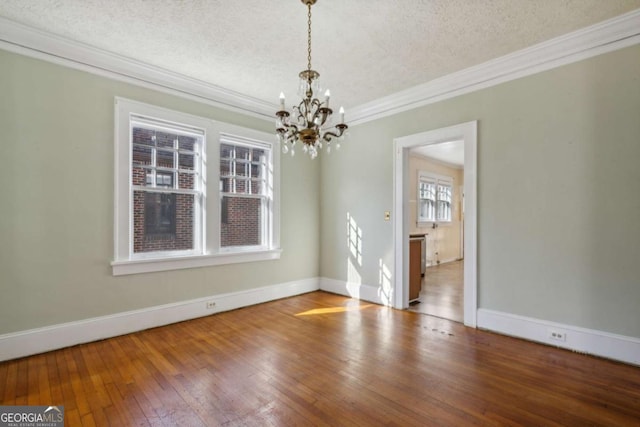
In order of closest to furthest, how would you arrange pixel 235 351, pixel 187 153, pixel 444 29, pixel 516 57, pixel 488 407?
pixel 488 407 < pixel 444 29 < pixel 235 351 < pixel 516 57 < pixel 187 153

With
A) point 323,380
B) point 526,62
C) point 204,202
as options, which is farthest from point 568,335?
point 204,202

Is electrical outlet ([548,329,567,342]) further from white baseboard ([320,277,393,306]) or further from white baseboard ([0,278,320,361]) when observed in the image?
white baseboard ([0,278,320,361])

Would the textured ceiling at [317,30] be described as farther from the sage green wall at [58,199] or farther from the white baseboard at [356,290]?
the white baseboard at [356,290]

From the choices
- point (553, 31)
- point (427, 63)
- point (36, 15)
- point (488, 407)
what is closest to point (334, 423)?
point (488, 407)

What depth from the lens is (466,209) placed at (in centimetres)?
376

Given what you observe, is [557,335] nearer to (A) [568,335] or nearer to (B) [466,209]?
(A) [568,335]

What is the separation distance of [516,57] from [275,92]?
Answer: 2.91m

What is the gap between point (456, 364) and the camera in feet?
8.97

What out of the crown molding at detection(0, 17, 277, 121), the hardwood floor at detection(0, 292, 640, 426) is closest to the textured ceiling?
the crown molding at detection(0, 17, 277, 121)

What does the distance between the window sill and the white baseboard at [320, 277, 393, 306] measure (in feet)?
3.60

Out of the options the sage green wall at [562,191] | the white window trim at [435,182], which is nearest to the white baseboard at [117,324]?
the sage green wall at [562,191]

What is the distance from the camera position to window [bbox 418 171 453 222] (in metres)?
8.21

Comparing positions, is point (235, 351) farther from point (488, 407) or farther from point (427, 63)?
point (427, 63)

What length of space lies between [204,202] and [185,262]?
2.68ft
